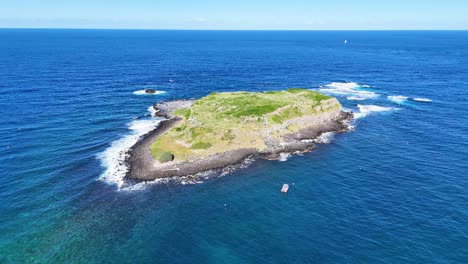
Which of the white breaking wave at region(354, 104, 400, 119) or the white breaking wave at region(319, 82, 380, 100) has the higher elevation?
the white breaking wave at region(319, 82, 380, 100)

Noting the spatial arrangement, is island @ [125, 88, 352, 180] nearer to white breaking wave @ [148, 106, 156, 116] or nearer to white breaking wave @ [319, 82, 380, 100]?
white breaking wave @ [148, 106, 156, 116]

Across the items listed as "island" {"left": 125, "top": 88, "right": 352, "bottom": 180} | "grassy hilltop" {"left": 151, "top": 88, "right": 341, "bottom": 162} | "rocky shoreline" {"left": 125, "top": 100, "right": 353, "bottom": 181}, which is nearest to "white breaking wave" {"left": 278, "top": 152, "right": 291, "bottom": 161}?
"rocky shoreline" {"left": 125, "top": 100, "right": 353, "bottom": 181}

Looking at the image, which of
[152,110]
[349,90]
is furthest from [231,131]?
[349,90]

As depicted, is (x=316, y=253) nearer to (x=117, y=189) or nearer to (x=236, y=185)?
(x=236, y=185)

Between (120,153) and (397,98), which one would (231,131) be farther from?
(397,98)

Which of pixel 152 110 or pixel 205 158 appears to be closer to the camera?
pixel 205 158

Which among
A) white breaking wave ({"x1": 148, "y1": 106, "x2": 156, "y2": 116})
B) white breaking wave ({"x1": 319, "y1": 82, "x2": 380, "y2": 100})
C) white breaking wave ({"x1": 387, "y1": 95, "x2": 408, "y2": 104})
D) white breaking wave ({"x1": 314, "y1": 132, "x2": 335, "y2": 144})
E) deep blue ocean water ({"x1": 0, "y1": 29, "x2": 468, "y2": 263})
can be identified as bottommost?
deep blue ocean water ({"x1": 0, "y1": 29, "x2": 468, "y2": 263})
